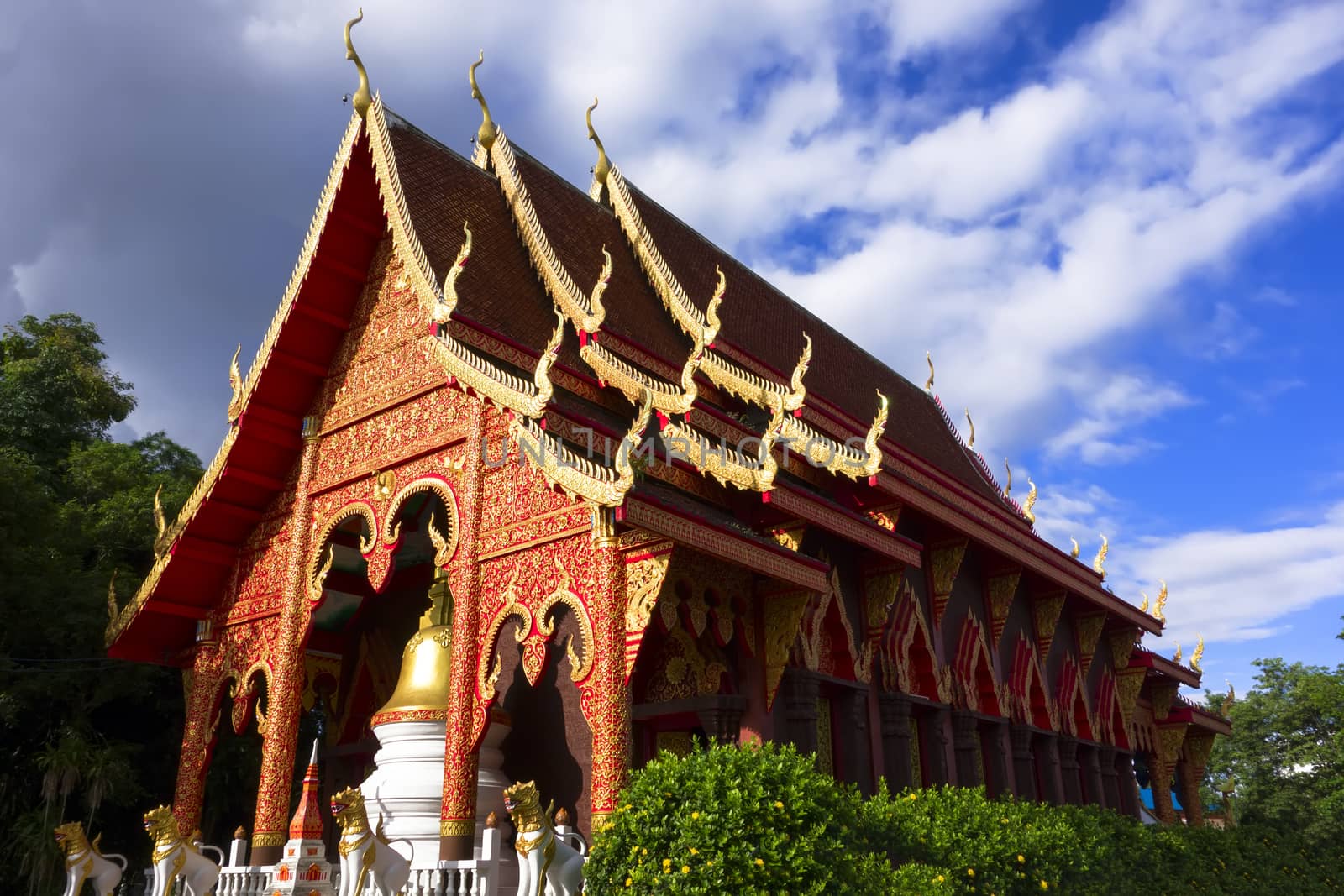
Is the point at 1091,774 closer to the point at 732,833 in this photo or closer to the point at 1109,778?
the point at 1109,778

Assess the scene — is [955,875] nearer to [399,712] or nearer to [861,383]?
[399,712]

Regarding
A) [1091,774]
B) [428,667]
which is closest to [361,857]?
[428,667]

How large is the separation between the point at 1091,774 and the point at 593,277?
30.5 ft

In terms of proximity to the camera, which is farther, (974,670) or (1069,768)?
(1069,768)

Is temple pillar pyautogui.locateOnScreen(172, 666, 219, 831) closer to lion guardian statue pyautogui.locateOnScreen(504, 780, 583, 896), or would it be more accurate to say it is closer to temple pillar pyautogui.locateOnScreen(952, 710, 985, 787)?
lion guardian statue pyautogui.locateOnScreen(504, 780, 583, 896)

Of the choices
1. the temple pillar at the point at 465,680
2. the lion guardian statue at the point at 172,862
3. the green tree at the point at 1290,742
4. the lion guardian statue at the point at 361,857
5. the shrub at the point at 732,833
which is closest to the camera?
the shrub at the point at 732,833

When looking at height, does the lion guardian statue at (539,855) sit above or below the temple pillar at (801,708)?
below

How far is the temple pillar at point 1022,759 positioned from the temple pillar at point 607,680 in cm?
695

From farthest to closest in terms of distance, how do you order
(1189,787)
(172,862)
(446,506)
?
(1189,787) → (446,506) → (172,862)

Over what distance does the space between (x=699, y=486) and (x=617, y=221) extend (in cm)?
506

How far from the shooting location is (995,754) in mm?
11312

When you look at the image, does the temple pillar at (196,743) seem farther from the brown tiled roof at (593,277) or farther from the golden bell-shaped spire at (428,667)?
the brown tiled roof at (593,277)

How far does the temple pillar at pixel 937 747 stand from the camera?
9891 mm

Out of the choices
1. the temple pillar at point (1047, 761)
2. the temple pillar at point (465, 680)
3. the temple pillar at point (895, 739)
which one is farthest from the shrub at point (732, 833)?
the temple pillar at point (1047, 761)
